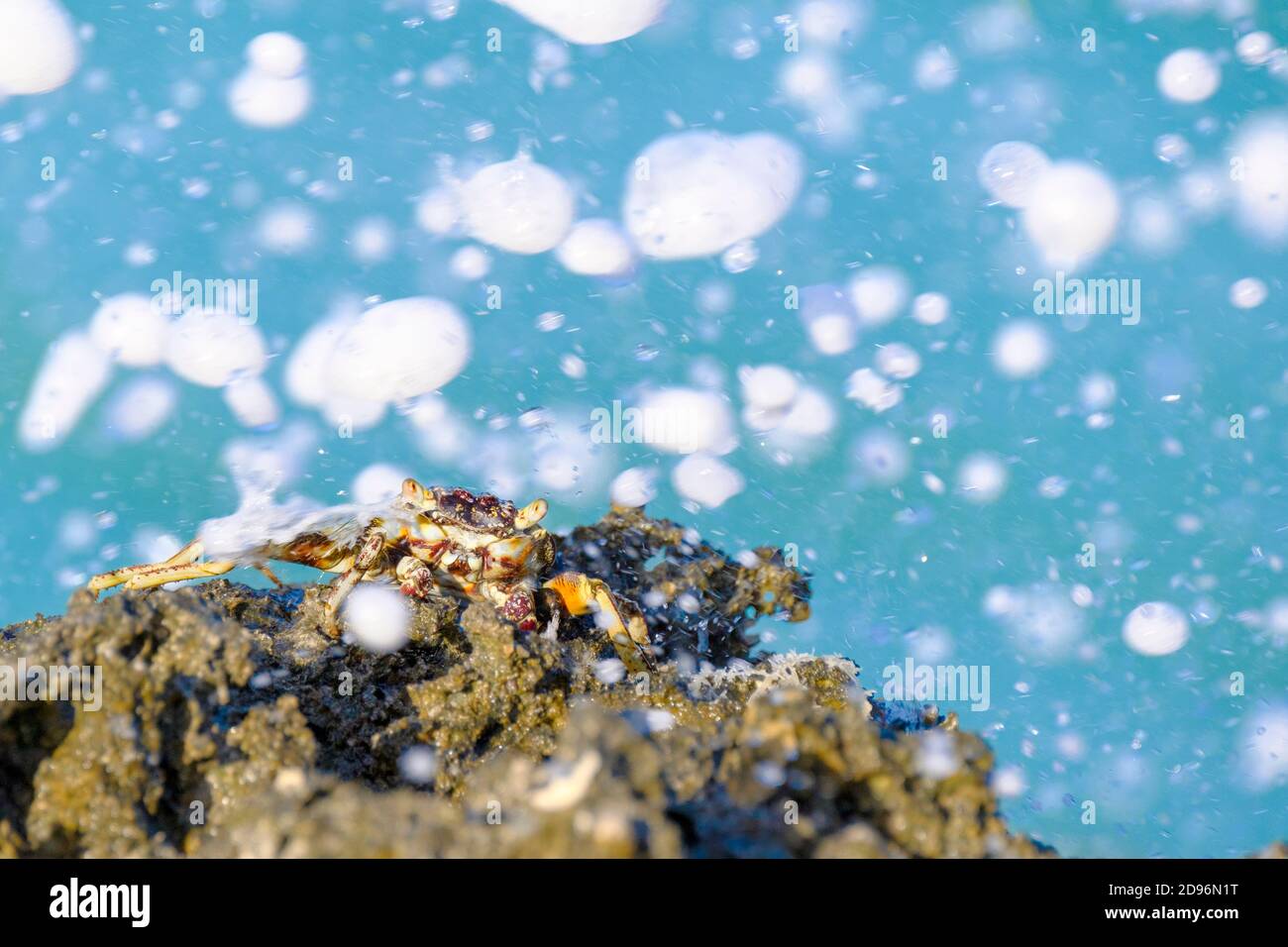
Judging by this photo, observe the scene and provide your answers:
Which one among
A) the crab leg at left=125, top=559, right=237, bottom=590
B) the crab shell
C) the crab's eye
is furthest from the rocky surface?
the crab's eye

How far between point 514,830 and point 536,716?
5.99ft

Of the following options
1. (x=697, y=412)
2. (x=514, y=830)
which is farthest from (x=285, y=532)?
(x=697, y=412)

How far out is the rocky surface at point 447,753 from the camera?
1830 mm

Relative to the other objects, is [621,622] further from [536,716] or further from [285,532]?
[285,532]

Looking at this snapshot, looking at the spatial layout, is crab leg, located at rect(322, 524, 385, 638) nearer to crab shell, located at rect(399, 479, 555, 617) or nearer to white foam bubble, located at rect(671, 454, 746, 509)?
crab shell, located at rect(399, 479, 555, 617)

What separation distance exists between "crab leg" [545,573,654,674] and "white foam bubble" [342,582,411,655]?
2.45ft

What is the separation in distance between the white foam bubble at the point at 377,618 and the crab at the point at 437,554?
0.34 feet

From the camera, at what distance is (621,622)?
4.11m

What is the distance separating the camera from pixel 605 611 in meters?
4.19

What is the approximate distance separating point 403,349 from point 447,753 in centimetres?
457

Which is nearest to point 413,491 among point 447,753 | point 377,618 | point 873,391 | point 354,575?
point 354,575

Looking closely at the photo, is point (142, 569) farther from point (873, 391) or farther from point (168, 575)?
point (873, 391)

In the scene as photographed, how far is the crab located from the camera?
13.8ft
